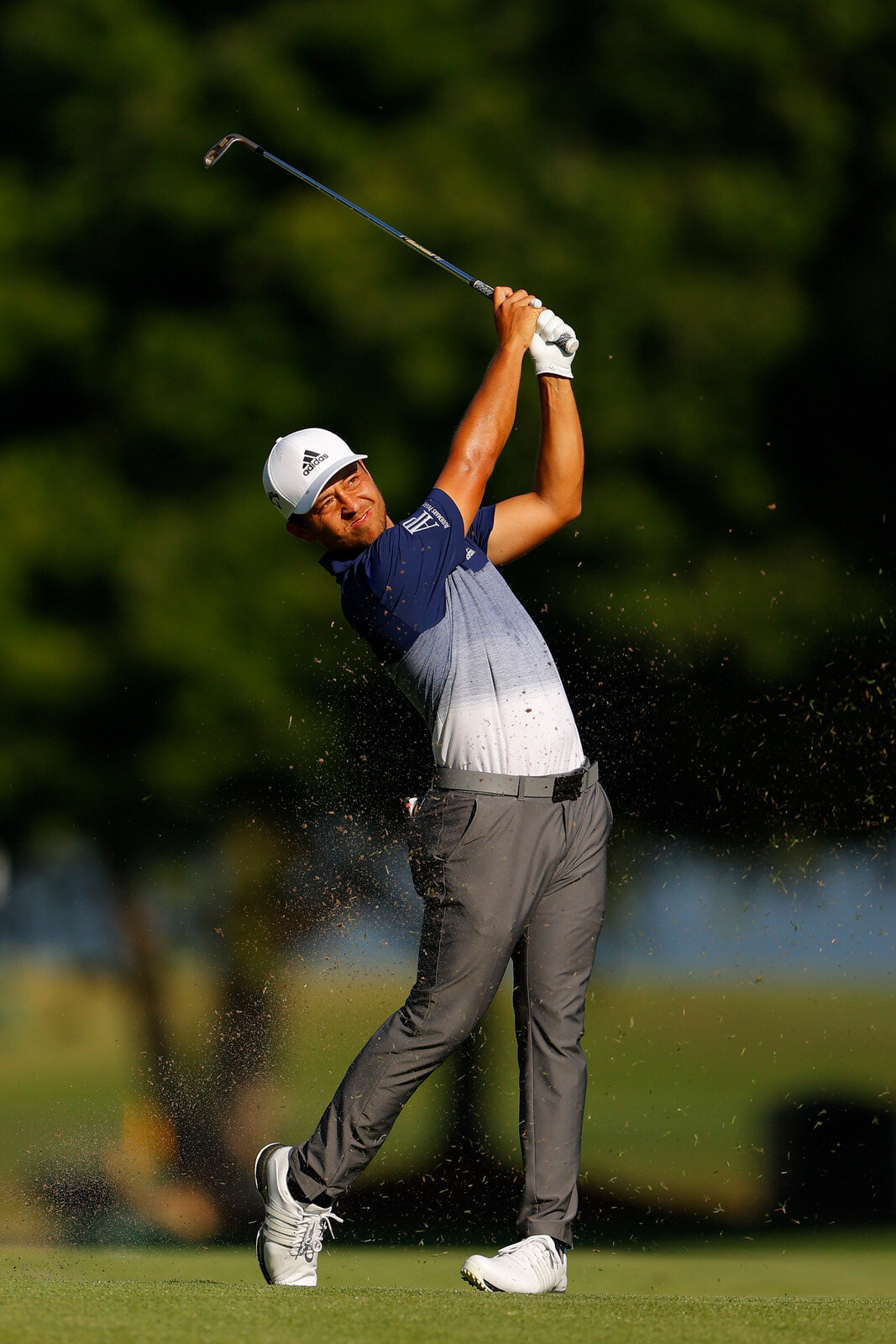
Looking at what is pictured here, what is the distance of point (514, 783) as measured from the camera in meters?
3.73

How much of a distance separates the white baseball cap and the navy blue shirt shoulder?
8.5 inches

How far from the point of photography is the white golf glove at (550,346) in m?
3.99

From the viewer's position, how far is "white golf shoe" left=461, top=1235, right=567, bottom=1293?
369 cm

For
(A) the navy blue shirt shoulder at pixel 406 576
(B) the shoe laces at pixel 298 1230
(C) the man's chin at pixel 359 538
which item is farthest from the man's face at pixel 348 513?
(B) the shoe laces at pixel 298 1230

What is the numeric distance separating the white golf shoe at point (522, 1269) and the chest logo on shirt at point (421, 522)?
161 centimetres

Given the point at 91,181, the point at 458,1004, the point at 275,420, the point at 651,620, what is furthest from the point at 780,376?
the point at 458,1004

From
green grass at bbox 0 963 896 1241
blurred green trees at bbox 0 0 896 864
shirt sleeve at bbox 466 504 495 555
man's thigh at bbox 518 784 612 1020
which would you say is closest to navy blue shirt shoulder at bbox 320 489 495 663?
shirt sleeve at bbox 466 504 495 555

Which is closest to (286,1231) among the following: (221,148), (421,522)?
(421,522)

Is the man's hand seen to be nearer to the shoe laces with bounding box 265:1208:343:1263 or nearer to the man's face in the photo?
the man's face

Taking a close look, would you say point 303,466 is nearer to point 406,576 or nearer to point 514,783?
point 406,576

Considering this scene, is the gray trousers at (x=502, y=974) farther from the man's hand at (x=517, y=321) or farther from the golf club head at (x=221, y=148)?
the golf club head at (x=221, y=148)

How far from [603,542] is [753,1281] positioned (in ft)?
10.3

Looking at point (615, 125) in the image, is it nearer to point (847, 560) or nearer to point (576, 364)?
point (576, 364)

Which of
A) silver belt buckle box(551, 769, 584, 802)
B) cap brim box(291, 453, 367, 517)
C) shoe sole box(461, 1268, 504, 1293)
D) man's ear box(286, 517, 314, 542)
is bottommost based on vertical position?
shoe sole box(461, 1268, 504, 1293)
